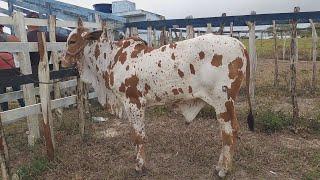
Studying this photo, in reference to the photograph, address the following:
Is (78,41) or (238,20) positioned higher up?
(238,20)

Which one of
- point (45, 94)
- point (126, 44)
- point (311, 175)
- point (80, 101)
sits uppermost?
point (126, 44)

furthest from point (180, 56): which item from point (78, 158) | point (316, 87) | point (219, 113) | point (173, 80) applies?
point (316, 87)

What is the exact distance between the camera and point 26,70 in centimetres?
671

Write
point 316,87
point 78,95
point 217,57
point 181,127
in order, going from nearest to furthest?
1. point 217,57
2. point 78,95
3. point 181,127
4. point 316,87

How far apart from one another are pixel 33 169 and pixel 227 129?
2845 millimetres

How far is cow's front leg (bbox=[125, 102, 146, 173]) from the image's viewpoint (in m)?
5.65

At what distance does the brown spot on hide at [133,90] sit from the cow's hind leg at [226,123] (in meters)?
1.04

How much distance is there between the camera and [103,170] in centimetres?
578

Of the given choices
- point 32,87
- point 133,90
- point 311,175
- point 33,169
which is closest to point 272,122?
point 311,175

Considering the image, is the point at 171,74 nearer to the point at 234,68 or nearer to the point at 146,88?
the point at 146,88

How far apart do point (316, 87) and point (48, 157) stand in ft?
27.3

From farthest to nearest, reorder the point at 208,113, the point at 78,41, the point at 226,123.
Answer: the point at 208,113 → the point at 78,41 → the point at 226,123

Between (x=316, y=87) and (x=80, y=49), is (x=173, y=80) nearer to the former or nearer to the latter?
(x=80, y=49)

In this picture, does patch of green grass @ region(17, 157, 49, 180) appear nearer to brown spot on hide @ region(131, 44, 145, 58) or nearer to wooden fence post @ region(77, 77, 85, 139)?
wooden fence post @ region(77, 77, 85, 139)
